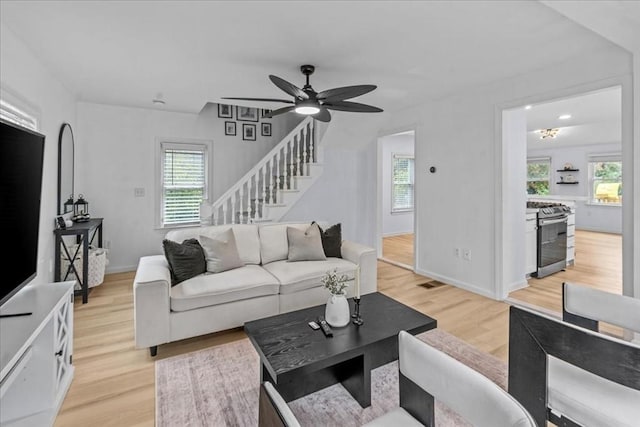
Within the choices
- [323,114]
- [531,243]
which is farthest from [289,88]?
[531,243]

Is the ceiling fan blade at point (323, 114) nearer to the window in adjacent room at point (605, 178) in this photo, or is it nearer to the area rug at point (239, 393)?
the area rug at point (239, 393)

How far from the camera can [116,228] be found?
4.82 metres

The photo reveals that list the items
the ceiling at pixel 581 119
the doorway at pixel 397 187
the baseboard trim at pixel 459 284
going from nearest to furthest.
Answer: the baseboard trim at pixel 459 284, the ceiling at pixel 581 119, the doorway at pixel 397 187

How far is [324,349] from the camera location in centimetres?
180

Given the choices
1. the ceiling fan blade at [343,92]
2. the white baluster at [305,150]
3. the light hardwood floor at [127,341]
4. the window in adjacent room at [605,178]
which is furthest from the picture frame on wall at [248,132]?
the window in adjacent room at [605,178]

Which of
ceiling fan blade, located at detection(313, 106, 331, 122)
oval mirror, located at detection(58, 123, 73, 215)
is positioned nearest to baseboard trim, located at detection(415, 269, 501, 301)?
ceiling fan blade, located at detection(313, 106, 331, 122)

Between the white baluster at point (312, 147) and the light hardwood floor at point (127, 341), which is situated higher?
the white baluster at point (312, 147)

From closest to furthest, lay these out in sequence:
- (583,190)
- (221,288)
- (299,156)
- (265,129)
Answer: (221,288), (299,156), (265,129), (583,190)

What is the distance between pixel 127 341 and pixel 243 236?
1.36 m

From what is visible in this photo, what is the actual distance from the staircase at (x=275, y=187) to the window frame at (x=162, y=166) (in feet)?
2.05

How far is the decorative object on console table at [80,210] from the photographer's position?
3.99 meters

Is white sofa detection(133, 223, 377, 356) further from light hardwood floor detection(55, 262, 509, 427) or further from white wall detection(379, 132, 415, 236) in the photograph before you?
white wall detection(379, 132, 415, 236)

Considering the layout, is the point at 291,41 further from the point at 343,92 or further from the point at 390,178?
the point at 390,178

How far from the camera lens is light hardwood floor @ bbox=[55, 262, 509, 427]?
1.91 meters
